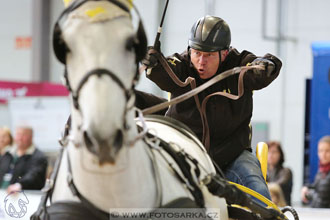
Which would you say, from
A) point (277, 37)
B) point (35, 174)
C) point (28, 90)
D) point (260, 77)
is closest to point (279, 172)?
point (35, 174)

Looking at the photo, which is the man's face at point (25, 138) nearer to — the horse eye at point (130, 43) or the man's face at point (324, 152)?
the man's face at point (324, 152)

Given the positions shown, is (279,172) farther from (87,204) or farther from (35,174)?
(87,204)

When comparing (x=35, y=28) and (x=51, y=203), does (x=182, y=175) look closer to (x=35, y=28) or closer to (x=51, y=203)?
(x=51, y=203)

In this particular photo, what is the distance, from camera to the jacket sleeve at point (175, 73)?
4266 millimetres

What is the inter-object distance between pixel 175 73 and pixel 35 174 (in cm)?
467

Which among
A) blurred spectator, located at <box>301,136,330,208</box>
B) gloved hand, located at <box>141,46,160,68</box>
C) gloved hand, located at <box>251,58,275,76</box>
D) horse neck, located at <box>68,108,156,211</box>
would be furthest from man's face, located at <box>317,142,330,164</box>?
horse neck, located at <box>68,108,156,211</box>

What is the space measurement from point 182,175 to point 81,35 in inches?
35.9

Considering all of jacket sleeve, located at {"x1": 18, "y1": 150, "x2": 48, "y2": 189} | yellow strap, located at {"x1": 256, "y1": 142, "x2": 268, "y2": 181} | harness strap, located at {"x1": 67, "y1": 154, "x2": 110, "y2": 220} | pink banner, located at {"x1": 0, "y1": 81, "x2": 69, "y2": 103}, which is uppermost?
harness strap, located at {"x1": 67, "y1": 154, "x2": 110, "y2": 220}

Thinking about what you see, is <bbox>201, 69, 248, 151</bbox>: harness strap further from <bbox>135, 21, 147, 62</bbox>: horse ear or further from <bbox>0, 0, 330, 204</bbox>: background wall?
<bbox>0, 0, 330, 204</bbox>: background wall

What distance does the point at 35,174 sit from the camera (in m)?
8.71

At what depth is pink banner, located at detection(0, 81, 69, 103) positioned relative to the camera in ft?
41.3

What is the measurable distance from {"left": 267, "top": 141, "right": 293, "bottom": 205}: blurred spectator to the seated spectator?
2737mm

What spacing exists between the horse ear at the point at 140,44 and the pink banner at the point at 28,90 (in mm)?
9938

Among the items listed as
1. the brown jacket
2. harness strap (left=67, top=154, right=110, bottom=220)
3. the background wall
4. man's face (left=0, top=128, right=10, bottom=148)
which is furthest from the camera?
the background wall
